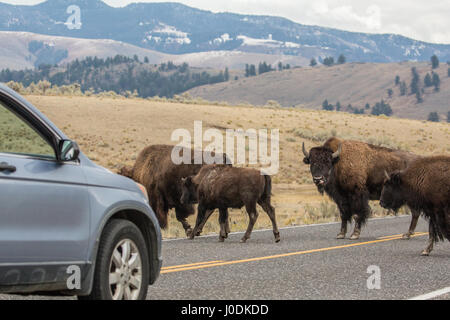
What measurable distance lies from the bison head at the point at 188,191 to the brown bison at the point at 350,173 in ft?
7.91

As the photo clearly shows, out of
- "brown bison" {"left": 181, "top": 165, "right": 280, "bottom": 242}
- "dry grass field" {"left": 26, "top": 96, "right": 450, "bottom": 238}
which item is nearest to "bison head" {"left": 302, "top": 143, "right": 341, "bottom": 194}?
"brown bison" {"left": 181, "top": 165, "right": 280, "bottom": 242}

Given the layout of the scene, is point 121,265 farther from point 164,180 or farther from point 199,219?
point 164,180

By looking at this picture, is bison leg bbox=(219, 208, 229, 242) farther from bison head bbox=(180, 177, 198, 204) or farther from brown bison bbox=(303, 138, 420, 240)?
brown bison bbox=(303, 138, 420, 240)

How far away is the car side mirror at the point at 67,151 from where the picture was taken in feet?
19.0

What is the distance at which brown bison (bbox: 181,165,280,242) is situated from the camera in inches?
567

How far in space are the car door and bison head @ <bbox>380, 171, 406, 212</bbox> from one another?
8.52 m

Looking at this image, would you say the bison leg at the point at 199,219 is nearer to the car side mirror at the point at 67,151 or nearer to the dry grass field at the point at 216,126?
the car side mirror at the point at 67,151

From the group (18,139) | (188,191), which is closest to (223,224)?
(188,191)

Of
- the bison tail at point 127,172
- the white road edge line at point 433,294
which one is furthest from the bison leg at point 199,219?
the white road edge line at point 433,294

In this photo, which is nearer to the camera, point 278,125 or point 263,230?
point 263,230
